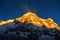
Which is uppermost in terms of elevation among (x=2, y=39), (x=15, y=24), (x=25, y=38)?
(x=15, y=24)

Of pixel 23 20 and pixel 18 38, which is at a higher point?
pixel 23 20

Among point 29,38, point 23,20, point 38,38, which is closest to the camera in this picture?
point 29,38

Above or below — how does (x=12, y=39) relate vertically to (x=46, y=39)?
below

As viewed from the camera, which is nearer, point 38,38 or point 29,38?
point 29,38

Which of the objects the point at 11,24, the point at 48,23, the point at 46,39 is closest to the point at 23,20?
the point at 11,24

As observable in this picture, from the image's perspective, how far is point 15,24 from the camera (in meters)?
77.8

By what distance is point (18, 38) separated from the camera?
1921 inches

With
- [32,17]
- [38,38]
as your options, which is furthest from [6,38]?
[32,17]

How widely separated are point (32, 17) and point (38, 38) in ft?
161

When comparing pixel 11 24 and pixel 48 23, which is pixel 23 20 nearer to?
pixel 11 24

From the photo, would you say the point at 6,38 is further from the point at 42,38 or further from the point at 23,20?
the point at 23,20

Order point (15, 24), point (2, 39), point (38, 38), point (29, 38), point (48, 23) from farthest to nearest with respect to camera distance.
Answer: point (48, 23) < point (15, 24) < point (38, 38) < point (29, 38) < point (2, 39)

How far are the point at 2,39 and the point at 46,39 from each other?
1764 centimetres

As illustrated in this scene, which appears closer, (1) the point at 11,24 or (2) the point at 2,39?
(2) the point at 2,39
